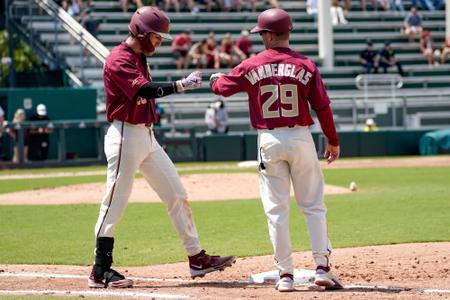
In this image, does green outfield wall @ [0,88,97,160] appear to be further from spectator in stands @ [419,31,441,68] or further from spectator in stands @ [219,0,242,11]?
spectator in stands @ [419,31,441,68]

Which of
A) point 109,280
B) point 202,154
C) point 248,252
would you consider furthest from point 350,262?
point 202,154

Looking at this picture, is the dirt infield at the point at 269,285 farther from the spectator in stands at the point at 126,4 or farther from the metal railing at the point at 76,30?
the spectator in stands at the point at 126,4

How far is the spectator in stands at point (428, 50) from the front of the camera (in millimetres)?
35625

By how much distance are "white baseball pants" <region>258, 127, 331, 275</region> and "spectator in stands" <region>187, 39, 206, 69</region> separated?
24.1 m

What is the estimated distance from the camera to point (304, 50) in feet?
113

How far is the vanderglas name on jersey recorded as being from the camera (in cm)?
766

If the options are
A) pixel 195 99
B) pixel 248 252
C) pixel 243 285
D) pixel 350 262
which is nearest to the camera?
pixel 243 285

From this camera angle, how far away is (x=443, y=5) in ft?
128

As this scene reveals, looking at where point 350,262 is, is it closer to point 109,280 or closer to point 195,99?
point 109,280

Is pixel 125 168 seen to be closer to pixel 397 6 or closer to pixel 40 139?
pixel 40 139

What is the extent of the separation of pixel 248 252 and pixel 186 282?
1849 millimetres

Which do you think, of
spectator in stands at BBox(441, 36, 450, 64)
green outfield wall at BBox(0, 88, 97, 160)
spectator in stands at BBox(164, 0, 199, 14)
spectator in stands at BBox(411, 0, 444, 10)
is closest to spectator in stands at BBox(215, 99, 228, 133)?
green outfield wall at BBox(0, 88, 97, 160)

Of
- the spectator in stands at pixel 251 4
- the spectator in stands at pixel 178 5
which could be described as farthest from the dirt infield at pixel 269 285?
the spectator in stands at pixel 251 4

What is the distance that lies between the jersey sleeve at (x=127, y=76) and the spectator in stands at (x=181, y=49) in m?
23.5
